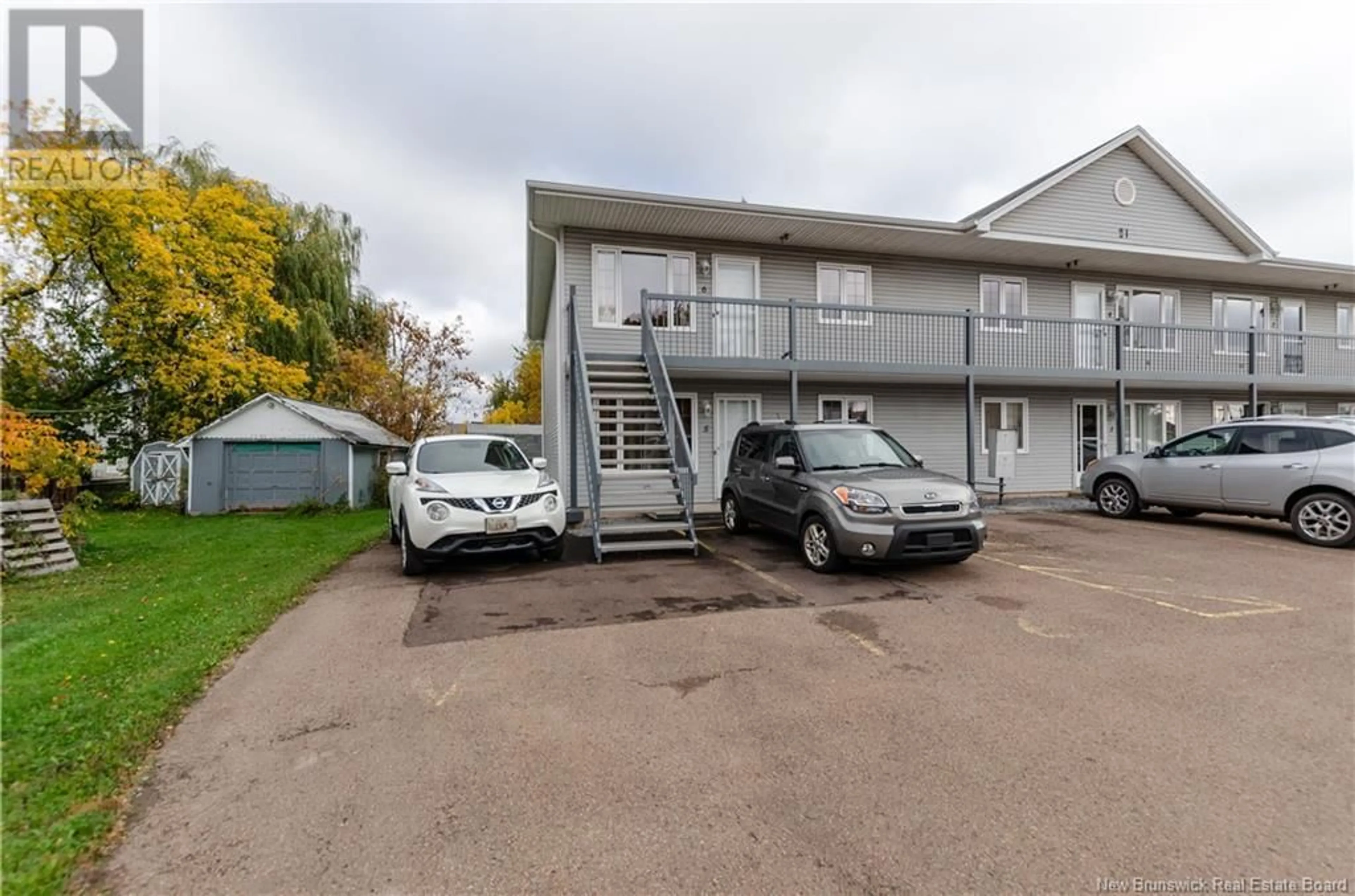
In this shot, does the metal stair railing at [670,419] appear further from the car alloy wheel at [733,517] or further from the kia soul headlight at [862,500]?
the kia soul headlight at [862,500]

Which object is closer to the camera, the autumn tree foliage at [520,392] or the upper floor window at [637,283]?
the upper floor window at [637,283]

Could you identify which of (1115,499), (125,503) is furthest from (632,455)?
(125,503)

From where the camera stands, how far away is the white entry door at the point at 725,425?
12.9 metres

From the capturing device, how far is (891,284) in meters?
13.9

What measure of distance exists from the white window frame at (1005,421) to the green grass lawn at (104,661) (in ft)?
47.4

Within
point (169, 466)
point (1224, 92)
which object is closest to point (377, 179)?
point (169, 466)

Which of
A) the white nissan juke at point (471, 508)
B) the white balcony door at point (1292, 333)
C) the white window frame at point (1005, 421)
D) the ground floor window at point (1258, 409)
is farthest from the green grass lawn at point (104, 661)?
the ground floor window at point (1258, 409)

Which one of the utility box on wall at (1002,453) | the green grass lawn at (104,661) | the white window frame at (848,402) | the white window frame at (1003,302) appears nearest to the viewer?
the green grass lawn at (104,661)

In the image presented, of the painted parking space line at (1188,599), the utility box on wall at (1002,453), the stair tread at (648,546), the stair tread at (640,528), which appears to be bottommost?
the painted parking space line at (1188,599)

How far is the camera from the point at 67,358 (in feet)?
48.3

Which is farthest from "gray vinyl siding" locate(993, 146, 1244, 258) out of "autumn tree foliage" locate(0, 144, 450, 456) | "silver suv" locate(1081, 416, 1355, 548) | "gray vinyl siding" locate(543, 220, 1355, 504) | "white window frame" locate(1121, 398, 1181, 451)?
"autumn tree foliage" locate(0, 144, 450, 456)

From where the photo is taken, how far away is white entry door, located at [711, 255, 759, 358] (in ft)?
40.4

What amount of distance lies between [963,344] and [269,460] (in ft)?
63.8

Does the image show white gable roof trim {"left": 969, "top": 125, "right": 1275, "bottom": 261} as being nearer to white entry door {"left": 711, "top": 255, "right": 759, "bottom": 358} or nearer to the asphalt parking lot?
white entry door {"left": 711, "top": 255, "right": 759, "bottom": 358}
